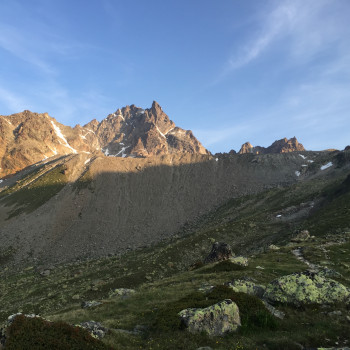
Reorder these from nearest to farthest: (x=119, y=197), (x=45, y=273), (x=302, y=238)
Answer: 1. (x=302, y=238)
2. (x=45, y=273)
3. (x=119, y=197)

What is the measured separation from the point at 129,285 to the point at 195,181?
341ft

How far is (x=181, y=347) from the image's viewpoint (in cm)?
1322

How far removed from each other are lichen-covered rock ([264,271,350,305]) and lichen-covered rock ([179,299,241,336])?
17.6 ft

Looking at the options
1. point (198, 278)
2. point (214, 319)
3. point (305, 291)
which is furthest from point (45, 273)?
point (305, 291)

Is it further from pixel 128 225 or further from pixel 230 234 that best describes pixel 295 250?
pixel 128 225

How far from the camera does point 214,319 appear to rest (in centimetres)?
1513

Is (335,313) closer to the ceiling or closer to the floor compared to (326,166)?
closer to the floor

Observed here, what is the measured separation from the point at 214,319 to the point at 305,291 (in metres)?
8.46

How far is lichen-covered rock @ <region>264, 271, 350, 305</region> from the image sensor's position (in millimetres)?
18672

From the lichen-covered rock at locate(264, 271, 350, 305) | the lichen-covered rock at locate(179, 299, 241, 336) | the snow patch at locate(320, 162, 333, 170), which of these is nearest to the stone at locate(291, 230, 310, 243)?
the lichen-covered rock at locate(264, 271, 350, 305)

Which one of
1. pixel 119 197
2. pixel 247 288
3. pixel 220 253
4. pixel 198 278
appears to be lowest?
pixel 198 278

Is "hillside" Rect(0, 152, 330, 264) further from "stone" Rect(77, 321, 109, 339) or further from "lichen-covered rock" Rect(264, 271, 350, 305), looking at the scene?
"stone" Rect(77, 321, 109, 339)

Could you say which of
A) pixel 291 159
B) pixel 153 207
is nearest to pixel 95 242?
pixel 153 207

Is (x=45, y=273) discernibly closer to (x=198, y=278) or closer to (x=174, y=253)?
(x=174, y=253)
